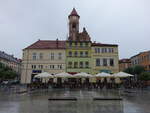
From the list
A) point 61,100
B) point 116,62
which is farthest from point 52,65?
point 61,100

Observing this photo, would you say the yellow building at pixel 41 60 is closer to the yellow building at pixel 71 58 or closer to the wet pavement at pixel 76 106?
the yellow building at pixel 71 58

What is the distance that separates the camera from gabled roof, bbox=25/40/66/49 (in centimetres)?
4550

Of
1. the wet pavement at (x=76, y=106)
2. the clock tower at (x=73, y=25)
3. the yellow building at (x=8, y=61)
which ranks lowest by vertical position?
the wet pavement at (x=76, y=106)

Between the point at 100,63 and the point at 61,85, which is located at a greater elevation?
the point at 100,63

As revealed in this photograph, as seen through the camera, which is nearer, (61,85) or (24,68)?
(61,85)

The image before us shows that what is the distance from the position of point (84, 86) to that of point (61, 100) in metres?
19.2

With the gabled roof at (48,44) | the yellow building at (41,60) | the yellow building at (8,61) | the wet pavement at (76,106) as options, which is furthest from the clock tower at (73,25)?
the yellow building at (8,61)

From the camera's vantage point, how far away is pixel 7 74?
3703cm

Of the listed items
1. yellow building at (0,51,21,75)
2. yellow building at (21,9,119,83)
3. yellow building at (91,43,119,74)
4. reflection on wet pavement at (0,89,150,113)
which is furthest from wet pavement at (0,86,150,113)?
yellow building at (0,51,21,75)

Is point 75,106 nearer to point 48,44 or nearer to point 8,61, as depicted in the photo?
point 48,44

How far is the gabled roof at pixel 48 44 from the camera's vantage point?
45.5m

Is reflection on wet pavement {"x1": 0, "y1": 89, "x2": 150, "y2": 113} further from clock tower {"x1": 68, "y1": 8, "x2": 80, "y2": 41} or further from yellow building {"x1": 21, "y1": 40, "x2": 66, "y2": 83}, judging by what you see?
clock tower {"x1": 68, "y1": 8, "x2": 80, "y2": 41}

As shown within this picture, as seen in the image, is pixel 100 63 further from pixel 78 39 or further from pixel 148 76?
pixel 148 76

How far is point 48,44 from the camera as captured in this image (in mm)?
47031
